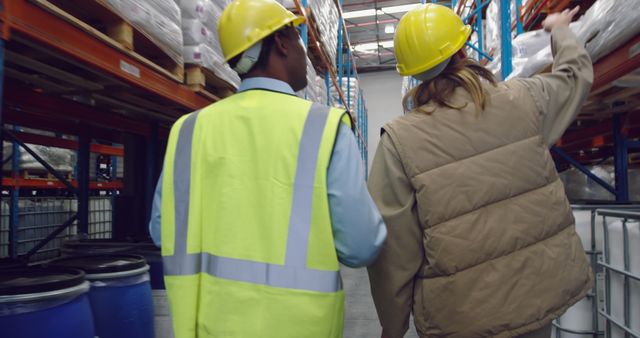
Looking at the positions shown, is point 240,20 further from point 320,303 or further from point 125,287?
point 125,287

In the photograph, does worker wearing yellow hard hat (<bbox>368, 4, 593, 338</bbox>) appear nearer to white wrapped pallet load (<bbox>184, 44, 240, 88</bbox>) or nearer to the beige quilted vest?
the beige quilted vest

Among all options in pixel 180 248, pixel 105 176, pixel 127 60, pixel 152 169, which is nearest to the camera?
pixel 180 248

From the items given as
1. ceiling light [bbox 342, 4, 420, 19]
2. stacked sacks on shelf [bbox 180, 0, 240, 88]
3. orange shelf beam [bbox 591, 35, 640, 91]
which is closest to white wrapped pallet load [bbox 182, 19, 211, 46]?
stacked sacks on shelf [bbox 180, 0, 240, 88]

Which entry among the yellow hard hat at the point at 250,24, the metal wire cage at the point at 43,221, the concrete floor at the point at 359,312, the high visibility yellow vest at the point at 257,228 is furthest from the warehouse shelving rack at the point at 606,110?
the metal wire cage at the point at 43,221

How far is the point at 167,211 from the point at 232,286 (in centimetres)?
32

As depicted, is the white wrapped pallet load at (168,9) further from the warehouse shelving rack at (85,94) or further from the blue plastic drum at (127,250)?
the blue plastic drum at (127,250)

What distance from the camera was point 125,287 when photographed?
2158 millimetres

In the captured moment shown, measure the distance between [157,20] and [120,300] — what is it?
143 centimetres

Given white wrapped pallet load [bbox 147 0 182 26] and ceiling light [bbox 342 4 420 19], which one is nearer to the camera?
white wrapped pallet load [bbox 147 0 182 26]

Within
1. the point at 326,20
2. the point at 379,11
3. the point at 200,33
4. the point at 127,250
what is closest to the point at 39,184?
the point at 326,20

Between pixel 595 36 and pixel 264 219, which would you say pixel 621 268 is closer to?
pixel 595 36

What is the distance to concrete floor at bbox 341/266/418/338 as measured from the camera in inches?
172

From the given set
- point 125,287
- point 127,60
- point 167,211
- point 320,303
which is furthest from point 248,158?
point 127,60

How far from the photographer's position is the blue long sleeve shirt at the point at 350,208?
1.26 metres
